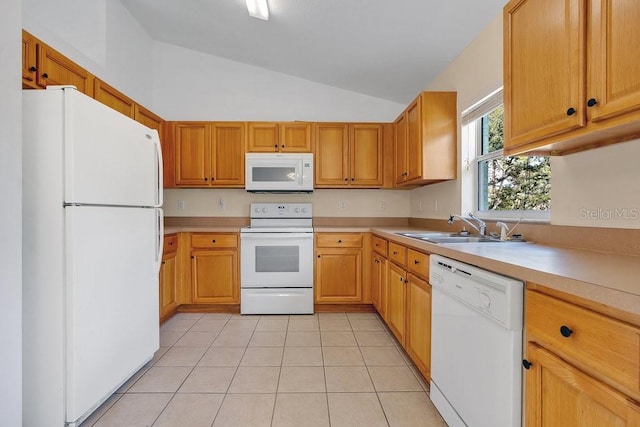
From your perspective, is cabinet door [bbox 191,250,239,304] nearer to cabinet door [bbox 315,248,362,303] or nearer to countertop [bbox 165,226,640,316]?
cabinet door [bbox 315,248,362,303]

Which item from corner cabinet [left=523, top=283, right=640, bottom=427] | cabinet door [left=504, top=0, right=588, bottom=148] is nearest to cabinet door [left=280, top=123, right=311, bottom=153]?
cabinet door [left=504, top=0, right=588, bottom=148]

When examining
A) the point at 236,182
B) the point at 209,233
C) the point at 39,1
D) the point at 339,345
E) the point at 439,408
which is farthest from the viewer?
the point at 236,182

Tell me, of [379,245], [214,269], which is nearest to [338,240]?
[379,245]

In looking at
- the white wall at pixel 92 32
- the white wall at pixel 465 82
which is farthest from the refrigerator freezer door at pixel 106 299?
the white wall at pixel 465 82

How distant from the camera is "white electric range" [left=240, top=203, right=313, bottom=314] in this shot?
2977mm

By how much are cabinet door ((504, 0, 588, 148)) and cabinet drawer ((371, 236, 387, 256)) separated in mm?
1308

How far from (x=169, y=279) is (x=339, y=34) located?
2.66 metres

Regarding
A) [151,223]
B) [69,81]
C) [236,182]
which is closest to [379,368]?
[151,223]

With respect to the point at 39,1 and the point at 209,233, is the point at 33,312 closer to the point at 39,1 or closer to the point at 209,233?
the point at 209,233

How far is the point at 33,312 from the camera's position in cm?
134

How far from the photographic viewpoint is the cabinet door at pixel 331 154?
10.8 feet

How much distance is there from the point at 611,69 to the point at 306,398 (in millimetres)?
1925

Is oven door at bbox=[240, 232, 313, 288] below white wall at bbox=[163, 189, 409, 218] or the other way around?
below

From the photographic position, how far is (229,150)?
3.25 metres
